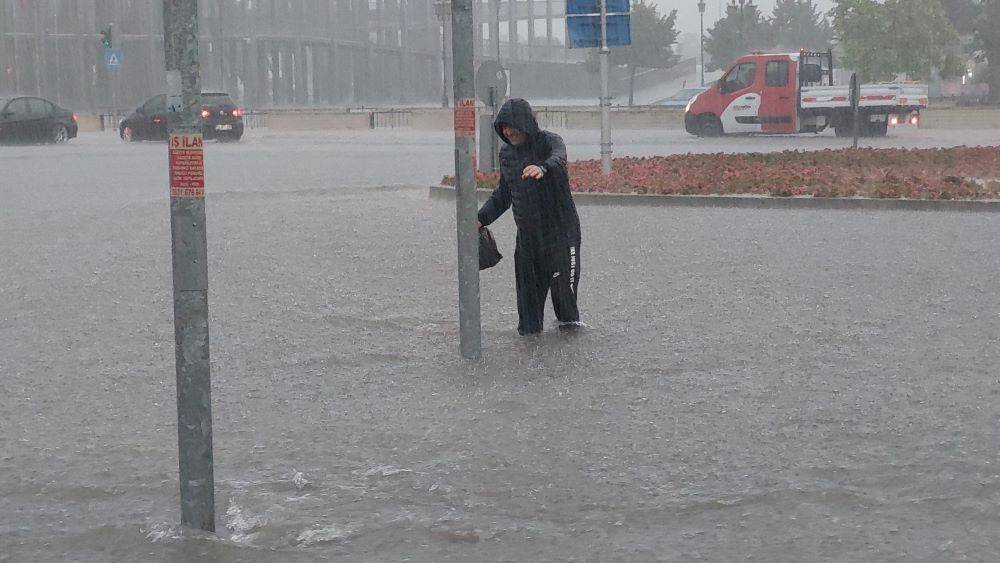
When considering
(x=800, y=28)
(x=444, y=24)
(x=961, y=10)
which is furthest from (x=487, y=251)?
(x=800, y=28)

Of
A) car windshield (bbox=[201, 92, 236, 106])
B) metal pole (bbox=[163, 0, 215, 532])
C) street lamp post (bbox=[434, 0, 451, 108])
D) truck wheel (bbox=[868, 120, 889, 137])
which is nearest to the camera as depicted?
metal pole (bbox=[163, 0, 215, 532])

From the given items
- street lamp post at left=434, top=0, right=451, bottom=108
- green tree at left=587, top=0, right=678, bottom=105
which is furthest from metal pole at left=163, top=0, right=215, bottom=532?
green tree at left=587, top=0, right=678, bottom=105

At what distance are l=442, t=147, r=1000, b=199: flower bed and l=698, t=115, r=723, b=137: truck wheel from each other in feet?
55.7

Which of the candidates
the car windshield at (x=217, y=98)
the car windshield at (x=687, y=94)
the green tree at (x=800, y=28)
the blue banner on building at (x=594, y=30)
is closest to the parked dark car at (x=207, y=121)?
the car windshield at (x=217, y=98)

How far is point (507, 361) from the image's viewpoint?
28.8 feet

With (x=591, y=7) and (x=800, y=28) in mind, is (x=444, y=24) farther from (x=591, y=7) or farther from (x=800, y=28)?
(x=800, y=28)

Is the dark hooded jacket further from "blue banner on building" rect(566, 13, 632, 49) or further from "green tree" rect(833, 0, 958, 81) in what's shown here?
"green tree" rect(833, 0, 958, 81)

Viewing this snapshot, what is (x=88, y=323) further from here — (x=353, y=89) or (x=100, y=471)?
(x=353, y=89)

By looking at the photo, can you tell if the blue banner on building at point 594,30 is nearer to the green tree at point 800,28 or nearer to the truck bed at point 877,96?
the truck bed at point 877,96

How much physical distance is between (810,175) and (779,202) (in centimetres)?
238

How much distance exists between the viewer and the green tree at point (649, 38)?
95.2 meters

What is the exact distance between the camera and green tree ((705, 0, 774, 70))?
95625mm

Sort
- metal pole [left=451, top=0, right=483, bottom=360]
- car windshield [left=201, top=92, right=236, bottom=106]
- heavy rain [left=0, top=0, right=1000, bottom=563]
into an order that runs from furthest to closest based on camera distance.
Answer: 1. car windshield [left=201, top=92, right=236, bottom=106]
2. metal pole [left=451, top=0, right=483, bottom=360]
3. heavy rain [left=0, top=0, right=1000, bottom=563]

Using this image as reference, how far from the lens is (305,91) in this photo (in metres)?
91.0
